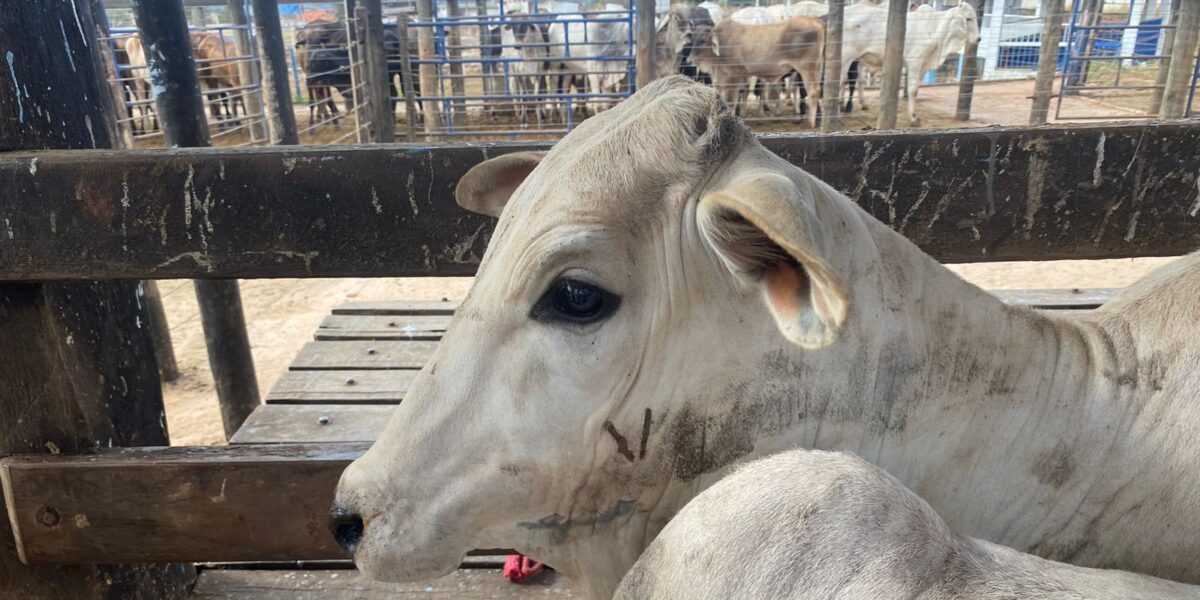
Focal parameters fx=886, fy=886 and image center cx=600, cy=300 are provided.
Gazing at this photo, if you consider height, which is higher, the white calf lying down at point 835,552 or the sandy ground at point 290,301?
the white calf lying down at point 835,552

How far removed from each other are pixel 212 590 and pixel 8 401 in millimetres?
906

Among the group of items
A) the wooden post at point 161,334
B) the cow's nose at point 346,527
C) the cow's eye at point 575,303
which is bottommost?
the wooden post at point 161,334

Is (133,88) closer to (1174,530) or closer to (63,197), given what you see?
(63,197)

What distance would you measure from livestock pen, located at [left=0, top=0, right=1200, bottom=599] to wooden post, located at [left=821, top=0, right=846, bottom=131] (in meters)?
10.4

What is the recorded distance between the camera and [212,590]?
2.73 m

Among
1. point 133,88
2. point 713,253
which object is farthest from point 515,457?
point 133,88

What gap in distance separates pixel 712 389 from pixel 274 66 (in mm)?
6677

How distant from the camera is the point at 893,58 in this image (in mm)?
11281

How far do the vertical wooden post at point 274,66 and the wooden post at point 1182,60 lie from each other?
10733 mm

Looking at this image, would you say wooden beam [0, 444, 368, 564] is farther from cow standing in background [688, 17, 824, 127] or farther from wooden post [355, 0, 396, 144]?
cow standing in background [688, 17, 824, 127]

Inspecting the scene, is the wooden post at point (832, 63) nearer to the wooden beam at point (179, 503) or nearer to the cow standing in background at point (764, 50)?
the cow standing in background at point (764, 50)

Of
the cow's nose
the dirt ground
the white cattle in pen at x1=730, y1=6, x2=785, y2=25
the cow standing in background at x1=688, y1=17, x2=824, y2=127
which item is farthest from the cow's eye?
the white cattle in pen at x1=730, y1=6, x2=785, y2=25

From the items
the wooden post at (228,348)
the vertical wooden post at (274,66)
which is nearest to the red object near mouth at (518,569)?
the wooden post at (228,348)

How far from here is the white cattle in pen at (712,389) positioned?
1.43 metres
